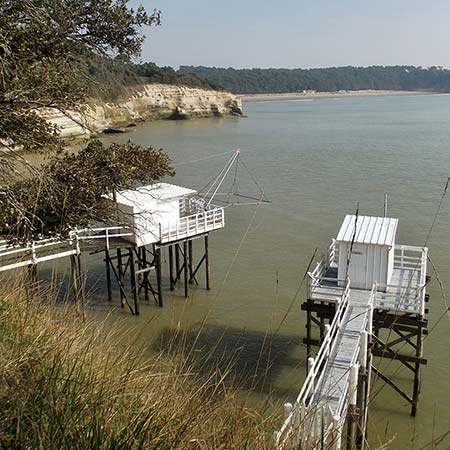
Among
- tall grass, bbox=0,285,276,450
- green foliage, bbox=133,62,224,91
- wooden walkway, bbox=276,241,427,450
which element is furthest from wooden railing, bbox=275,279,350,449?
green foliage, bbox=133,62,224,91

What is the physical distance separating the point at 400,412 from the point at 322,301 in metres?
2.96

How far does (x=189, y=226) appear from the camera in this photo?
60.0 feet

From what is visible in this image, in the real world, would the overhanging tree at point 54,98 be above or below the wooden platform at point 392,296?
above

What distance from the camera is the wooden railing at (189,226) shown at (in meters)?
17.7

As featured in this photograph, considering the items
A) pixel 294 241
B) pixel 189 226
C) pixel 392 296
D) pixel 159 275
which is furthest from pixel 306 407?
pixel 294 241

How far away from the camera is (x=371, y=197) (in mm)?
33156

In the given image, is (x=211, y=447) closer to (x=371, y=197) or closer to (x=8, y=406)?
(x=8, y=406)

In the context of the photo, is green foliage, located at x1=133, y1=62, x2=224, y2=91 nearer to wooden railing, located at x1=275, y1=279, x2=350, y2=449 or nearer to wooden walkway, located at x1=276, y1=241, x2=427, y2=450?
wooden walkway, located at x1=276, y1=241, x2=427, y2=450

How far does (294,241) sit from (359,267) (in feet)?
36.1

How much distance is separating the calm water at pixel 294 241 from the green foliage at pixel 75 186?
2.03 meters

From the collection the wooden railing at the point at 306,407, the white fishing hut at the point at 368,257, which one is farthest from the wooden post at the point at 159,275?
the wooden railing at the point at 306,407

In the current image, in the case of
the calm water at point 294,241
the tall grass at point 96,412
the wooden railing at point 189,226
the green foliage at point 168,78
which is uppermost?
the green foliage at point 168,78

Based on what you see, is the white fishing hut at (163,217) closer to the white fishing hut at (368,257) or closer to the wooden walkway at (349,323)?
the wooden walkway at (349,323)

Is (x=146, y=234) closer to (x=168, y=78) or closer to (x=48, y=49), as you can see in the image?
(x=48, y=49)
